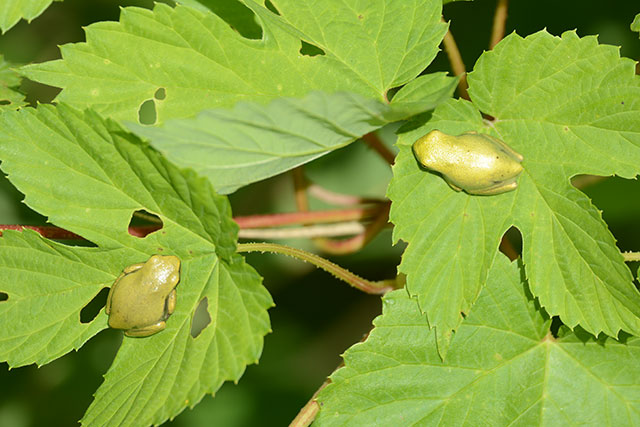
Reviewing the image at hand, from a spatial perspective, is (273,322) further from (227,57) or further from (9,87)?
(227,57)

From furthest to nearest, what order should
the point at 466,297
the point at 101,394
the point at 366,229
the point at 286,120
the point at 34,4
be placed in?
the point at 366,229
the point at 34,4
the point at 101,394
the point at 466,297
the point at 286,120

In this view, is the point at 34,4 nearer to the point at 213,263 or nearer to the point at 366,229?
the point at 213,263

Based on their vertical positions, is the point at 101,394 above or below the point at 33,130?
below

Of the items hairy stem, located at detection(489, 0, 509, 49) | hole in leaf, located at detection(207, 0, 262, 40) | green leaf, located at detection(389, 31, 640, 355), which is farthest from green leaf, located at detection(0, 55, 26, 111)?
hairy stem, located at detection(489, 0, 509, 49)

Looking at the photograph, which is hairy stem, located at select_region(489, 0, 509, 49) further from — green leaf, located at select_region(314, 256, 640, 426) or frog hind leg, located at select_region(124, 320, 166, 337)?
frog hind leg, located at select_region(124, 320, 166, 337)

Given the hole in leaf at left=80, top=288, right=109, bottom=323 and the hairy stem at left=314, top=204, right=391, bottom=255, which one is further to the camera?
the hole in leaf at left=80, top=288, right=109, bottom=323

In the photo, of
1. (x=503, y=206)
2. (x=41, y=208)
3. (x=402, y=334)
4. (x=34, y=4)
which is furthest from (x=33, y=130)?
(x=503, y=206)

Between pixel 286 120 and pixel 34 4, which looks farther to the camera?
pixel 34 4
